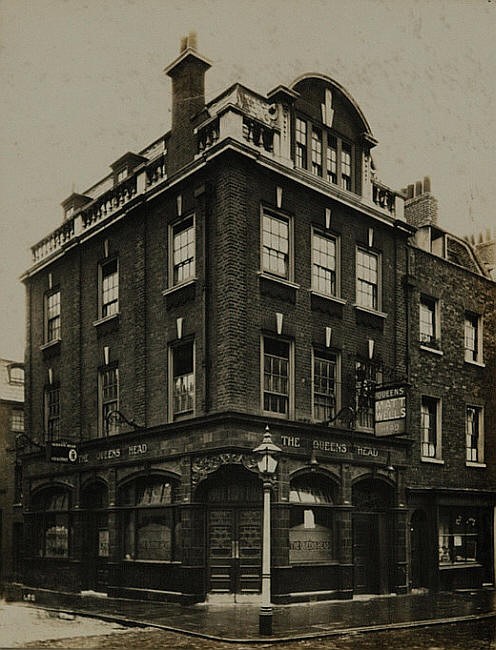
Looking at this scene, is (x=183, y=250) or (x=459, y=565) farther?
(x=459, y=565)

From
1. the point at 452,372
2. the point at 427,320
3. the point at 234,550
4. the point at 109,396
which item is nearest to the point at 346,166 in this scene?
the point at 427,320

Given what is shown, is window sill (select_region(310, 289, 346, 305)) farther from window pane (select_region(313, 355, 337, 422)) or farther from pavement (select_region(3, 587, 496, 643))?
pavement (select_region(3, 587, 496, 643))

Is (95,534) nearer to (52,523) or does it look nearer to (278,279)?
(52,523)

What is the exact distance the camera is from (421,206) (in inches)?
1044

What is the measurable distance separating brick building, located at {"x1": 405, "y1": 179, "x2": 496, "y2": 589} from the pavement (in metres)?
2.60

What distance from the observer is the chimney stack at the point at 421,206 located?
26.3 meters

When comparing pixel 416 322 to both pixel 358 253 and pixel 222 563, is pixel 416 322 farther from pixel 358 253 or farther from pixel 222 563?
pixel 222 563

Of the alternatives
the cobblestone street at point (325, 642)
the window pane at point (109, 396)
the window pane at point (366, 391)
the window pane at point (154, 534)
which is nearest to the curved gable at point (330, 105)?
the window pane at point (366, 391)

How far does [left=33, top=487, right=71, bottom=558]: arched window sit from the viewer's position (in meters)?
23.7

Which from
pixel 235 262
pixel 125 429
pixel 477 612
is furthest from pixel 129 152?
pixel 477 612

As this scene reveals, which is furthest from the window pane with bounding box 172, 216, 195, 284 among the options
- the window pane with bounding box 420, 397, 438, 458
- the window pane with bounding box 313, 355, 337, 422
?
the window pane with bounding box 420, 397, 438, 458

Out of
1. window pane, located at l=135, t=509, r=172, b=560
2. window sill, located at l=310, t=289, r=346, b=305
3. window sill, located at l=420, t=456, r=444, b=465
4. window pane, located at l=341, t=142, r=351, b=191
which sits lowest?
window pane, located at l=135, t=509, r=172, b=560

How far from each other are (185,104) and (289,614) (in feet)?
40.5

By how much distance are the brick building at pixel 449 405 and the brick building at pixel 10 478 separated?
14032 mm
